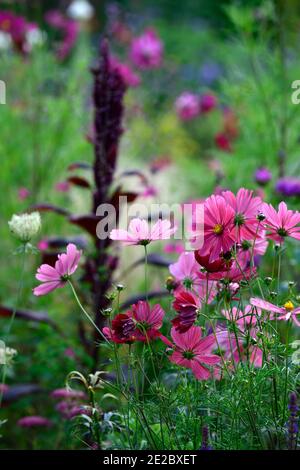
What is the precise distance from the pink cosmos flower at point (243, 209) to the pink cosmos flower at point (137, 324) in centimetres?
17

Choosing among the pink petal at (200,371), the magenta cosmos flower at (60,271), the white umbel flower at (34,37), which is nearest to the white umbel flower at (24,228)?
the magenta cosmos flower at (60,271)

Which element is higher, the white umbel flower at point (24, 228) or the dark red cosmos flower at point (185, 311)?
the white umbel flower at point (24, 228)

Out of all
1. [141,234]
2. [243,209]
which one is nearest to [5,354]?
[141,234]

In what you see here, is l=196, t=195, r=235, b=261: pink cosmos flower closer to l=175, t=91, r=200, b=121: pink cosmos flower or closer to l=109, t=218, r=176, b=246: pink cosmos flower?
l=109, t=218, r=176, b=246: pink cosmos flower

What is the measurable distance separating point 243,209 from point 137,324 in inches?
9.2

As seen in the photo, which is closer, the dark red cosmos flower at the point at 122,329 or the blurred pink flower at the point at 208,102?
the dark red cosmos flower at the point at 122,329

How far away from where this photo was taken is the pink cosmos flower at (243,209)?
3.60 ft

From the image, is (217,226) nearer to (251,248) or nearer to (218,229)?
(218,229)

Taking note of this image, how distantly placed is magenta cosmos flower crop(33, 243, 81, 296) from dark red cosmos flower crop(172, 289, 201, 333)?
166 millimetres

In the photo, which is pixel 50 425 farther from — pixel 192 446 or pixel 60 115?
pixel 60 115

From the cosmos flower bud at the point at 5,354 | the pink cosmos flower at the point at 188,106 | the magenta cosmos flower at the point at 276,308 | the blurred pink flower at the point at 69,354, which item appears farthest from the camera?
the pink cosmos flower at the point at 188,106

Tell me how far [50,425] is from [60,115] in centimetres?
173

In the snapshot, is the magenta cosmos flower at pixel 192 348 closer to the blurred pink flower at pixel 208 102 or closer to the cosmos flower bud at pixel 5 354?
the cosmos flower bud at pixel 5 354

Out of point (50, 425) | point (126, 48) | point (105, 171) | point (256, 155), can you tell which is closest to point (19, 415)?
point (50, 425)
